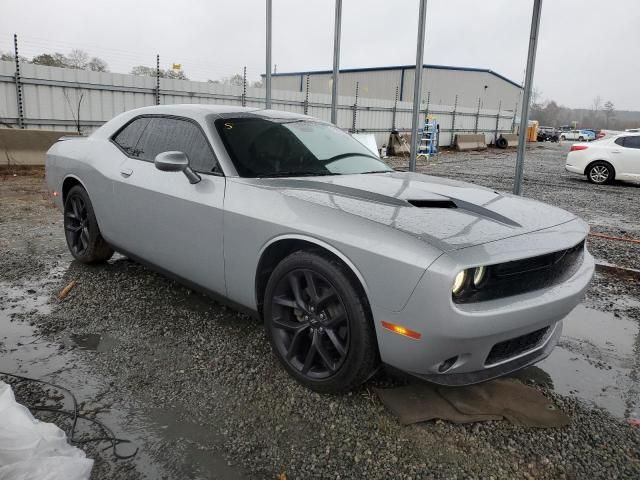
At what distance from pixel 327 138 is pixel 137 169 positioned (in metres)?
1.46

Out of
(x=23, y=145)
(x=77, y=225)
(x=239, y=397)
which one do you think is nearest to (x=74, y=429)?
(x=239, y=397)

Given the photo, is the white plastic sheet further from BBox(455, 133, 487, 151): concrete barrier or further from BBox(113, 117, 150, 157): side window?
BBox(455, 133, 487, 151): concrete barrier

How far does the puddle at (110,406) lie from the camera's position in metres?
2.16

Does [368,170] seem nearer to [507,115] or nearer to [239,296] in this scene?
[239,296]

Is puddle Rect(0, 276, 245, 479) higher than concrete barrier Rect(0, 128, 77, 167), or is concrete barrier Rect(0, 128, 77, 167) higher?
concrete barrier Rect(0, 128, 77, 167)

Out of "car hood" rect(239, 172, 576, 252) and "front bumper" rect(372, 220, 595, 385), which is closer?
"front bumper" rect(372, 220, 595, 385)

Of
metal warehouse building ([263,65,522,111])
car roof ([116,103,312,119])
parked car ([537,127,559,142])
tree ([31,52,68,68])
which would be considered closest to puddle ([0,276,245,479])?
car roof ([116,103,312,119])

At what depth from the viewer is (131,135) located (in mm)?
4176

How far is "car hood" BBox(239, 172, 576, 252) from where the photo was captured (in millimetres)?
2375

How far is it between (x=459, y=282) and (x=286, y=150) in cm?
174

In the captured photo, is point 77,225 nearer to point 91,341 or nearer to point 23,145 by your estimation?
point 91,341

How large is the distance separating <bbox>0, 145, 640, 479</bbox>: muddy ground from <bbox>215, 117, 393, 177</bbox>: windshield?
1143 mm

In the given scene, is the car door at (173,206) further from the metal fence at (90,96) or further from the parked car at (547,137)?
the parked car at (547,137)

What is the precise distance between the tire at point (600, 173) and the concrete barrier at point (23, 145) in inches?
530
